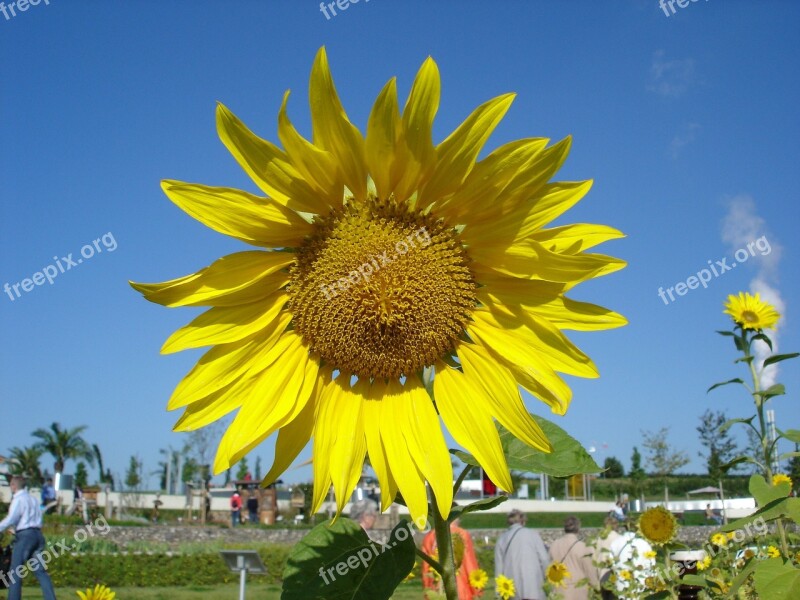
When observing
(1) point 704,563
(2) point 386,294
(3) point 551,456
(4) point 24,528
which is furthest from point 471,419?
(4) point 24,528

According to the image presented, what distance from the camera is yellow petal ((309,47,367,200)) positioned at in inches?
61.7

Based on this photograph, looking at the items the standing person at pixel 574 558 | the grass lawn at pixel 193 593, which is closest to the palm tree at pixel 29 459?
the grass lawn at pixel 193 593

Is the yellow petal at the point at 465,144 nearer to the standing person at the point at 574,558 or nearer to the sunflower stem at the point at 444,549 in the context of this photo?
the sunflower stem at the point at 444,549

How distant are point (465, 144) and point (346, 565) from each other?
39.4 inches

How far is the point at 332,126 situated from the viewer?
162 cm

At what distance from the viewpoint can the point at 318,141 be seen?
164 centimetres

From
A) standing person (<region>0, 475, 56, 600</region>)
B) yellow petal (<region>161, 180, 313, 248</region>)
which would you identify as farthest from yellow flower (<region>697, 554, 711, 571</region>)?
standing person (<region>0, 475, 56, 600</region>)

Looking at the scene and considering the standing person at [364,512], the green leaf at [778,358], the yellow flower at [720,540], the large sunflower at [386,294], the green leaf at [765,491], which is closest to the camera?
the large sunflower at [386,294]

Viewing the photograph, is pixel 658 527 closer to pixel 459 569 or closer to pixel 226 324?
pixel 459 569

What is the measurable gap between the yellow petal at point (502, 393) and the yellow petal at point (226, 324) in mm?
484

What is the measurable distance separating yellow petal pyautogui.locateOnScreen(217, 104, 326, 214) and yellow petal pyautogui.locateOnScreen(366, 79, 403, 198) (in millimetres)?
168

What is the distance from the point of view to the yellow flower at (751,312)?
4.09 m

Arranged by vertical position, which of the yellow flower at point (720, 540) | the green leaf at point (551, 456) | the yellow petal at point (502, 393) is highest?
the yellow petal at point (502, 393)

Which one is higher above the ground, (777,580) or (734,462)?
(734,462)
